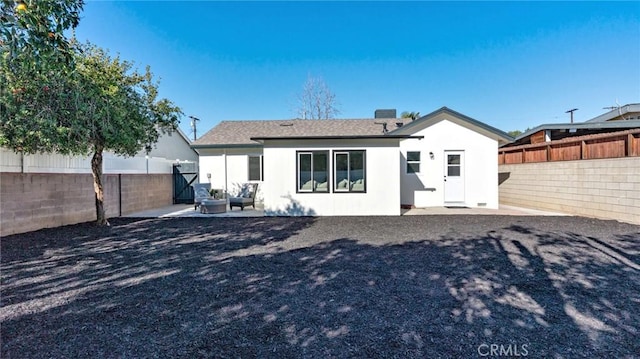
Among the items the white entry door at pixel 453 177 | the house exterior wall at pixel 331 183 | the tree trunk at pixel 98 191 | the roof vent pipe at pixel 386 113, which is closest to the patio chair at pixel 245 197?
the house exterior wall at pixel 331 183

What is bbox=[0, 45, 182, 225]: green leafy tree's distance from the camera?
6.01 metres

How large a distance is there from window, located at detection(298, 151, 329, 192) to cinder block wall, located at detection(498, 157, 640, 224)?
805 cm

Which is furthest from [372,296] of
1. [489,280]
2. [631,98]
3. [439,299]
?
[631,98]

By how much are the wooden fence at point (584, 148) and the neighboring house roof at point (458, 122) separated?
1017mm

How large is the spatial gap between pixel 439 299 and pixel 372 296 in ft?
2.57

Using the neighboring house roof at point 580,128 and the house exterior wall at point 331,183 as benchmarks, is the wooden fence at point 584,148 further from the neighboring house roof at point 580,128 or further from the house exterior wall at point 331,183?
the house exterior wall at point 331,183

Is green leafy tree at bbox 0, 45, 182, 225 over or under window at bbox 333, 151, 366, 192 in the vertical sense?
over

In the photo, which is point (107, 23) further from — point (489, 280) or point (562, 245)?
point (562, 245)

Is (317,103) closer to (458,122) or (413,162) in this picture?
(413,162)

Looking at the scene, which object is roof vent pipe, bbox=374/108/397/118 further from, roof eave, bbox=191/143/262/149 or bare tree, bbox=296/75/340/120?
bare tree, bbox=296/75/340/120

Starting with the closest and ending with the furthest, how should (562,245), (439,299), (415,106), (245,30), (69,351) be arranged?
1. (69,351)
2. (439,299)
3. (562,245)
4. (245,30)
5. (415,106)

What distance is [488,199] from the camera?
11.5 m

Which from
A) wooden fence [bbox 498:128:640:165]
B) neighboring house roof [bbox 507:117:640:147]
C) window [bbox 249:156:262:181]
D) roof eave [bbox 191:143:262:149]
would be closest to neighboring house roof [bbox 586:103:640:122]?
neighboring house roof [bbox 507:117:640:147]

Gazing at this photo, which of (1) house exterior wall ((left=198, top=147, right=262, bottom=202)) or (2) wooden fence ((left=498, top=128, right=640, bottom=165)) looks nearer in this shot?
(2) wooden fence ((left=498, top=128, right=640, bottom=165))
